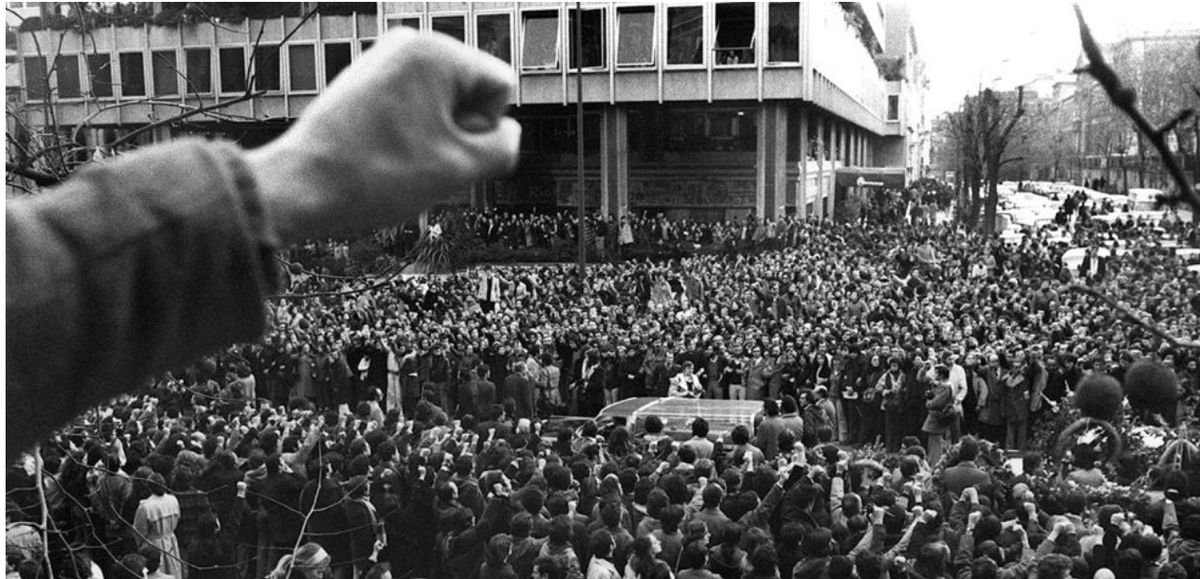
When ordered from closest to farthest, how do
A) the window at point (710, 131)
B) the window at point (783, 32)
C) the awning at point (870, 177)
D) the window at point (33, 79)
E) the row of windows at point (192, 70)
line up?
the window at point (33, 79) < the row of windows at point (192, 70) < the window at point (783, 32) < the window at point (710, 131) < the awning at point (870, 177)

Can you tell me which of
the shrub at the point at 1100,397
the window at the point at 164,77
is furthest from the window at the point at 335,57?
the shrub at the point at 1100,397

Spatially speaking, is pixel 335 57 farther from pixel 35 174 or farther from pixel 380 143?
pixel 380 143

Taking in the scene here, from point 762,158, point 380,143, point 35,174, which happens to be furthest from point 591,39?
point 380,143

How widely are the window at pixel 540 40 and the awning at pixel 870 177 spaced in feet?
9.23

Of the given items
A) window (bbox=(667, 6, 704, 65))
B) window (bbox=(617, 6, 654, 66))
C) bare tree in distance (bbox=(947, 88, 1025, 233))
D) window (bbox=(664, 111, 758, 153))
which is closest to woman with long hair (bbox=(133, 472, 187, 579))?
window (bbox=(617, 6, 654, 66))

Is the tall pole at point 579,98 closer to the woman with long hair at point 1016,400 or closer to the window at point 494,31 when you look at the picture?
the window at point 494,31

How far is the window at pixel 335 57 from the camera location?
7.19 m

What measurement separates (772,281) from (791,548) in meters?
3.43

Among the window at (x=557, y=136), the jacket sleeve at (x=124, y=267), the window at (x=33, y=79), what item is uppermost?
the window at (x=33, y=79)

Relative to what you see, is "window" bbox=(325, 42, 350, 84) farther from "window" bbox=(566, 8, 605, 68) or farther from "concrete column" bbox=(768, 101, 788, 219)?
"concrete column" bbox=(768, 101, 788, 219)

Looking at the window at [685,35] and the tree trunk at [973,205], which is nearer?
the window at [685,35]

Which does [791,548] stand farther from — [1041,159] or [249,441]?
[249,441]

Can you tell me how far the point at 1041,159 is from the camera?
24.8 ft

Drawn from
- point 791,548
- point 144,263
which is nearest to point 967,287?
point 791,548
